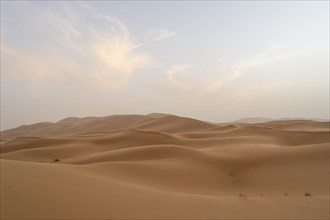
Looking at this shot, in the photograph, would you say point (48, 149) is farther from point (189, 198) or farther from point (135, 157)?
point (189, 198)

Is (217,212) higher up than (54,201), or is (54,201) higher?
(54,201)

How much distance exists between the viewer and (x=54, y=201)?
4.21 meters

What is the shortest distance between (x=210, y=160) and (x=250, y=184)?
2218 mm

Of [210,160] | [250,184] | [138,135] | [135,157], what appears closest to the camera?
[250,184]

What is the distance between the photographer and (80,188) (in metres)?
5.04

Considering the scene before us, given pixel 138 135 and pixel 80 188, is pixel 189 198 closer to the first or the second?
pixel 80 188

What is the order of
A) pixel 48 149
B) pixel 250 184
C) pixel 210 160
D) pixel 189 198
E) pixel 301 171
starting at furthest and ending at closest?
pixel 48 149, pixel 210 160, pixel 301 171, pixel 250 184, pixel 189 198

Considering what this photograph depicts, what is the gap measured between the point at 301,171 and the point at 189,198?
477 cm

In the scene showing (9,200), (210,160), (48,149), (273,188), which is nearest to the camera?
(9,200)

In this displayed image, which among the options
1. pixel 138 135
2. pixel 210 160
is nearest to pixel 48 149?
pixel 138 135

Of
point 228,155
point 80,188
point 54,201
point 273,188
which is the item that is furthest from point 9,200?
point 228,155

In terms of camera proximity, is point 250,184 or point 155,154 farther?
point 155,154

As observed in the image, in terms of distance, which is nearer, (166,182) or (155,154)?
(166,182)

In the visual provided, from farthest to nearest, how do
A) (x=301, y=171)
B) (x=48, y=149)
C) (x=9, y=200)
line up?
1. (x=48, y=149)
2. (x=301, y=171)
3. (x=9, y=200)
